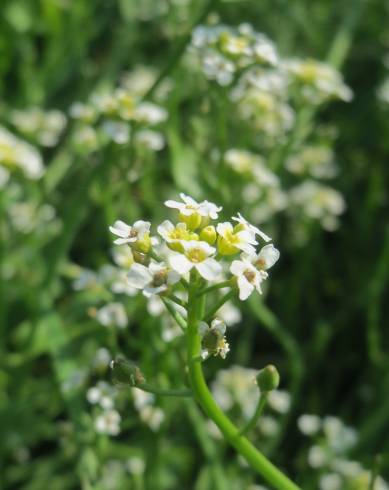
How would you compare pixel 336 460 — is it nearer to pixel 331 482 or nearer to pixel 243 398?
pixel 331 482

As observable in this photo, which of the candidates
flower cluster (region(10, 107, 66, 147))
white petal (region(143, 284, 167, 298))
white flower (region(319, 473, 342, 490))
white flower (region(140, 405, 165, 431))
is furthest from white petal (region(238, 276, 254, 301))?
flower cluster (region(10, 107, 66, 147))

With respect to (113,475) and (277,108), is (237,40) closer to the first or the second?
(277,108)

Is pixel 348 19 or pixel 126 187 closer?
pixel 126 187

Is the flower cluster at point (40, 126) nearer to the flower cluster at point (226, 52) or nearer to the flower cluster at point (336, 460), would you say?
the flower cluster at point (226, 52)

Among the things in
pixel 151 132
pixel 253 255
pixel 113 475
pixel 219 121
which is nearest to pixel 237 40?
pixel 219 121

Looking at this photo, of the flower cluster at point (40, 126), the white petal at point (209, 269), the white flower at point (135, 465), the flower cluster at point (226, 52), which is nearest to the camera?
the white petal at point (209, 269)

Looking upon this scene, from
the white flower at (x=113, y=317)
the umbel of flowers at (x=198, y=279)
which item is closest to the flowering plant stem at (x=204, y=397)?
the umbel of flowers at (x=198, y=279)
